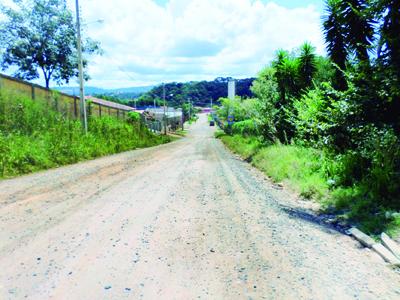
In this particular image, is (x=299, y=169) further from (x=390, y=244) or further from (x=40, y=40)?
(x=40, y=40)

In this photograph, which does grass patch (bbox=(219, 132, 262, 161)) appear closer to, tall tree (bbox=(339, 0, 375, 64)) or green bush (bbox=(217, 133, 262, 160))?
green bush (bbox=(217, 133, 262, 160))

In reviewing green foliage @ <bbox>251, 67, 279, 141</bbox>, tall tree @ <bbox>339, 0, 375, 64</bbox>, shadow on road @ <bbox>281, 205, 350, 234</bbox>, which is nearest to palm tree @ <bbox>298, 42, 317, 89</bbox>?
green foliage @ <bbox>251, 67, 279, 141</bbox>

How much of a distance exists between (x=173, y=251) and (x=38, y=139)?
12934 millimetres

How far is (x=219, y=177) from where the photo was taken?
1196 cm

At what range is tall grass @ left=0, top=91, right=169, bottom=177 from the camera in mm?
13102

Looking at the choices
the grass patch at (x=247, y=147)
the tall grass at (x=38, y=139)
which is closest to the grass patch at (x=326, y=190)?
the grass patch at (x=247, y=147)

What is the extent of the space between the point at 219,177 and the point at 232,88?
70313mm

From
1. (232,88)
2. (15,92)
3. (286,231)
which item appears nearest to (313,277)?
(286,231)

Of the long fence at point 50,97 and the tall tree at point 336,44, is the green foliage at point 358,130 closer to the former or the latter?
the tall tree at point 336,44

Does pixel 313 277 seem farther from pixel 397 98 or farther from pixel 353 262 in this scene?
pixel 397 98

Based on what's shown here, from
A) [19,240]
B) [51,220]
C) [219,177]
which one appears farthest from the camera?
[219,177]

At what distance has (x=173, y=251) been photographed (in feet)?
16.5

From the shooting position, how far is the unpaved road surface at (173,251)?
397 centimetres

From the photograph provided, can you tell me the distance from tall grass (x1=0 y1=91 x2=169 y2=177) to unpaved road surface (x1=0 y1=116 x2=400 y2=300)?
4562 millimetres
